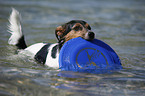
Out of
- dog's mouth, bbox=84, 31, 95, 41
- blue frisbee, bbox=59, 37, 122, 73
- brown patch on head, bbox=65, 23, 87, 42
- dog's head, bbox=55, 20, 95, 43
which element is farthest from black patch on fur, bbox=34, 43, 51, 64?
dog's mouth, bbox=84, 31, 95, 41

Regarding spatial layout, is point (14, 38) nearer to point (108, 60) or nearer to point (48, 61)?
point (48, 61)

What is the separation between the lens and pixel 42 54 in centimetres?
545

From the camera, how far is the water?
12.1 feet

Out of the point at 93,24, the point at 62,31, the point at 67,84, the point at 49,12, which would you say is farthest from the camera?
the point at 49,12

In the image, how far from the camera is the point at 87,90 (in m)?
3.67

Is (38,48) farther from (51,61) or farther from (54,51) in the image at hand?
(51,61)

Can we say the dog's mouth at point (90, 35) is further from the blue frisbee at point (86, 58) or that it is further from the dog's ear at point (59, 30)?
the dog's ear at point (59, 30)

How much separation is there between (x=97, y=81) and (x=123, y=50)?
2.94m

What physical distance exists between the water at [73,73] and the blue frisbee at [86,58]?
14cm

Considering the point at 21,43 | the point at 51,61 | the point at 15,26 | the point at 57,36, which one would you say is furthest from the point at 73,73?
the point at 15,26

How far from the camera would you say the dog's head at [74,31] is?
4.83 m

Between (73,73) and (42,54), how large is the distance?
1.29m

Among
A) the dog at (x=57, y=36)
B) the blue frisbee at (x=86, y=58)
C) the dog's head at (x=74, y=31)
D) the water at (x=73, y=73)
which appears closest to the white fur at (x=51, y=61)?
the dog at (x=57, y=36)

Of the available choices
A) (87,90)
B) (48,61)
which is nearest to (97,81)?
(87,90)
